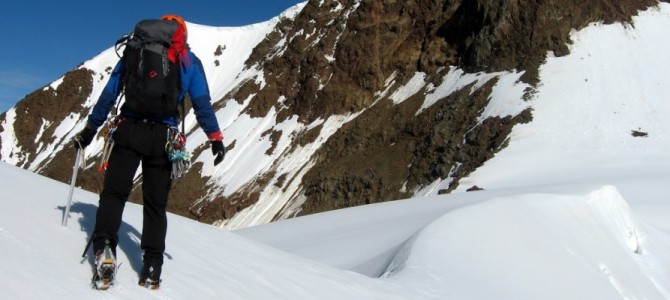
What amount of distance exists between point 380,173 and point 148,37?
33335 millimetres

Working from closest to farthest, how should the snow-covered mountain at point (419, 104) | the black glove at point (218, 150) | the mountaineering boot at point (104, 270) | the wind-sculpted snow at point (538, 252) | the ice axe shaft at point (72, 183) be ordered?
the mountaineering boot at point (104, 270), the black glove at point (218, 150), the ice axe shaft at point (72, 183), the wind-sculpted snow at point (538, 252), the snow-covered mountain at point (419, 104)

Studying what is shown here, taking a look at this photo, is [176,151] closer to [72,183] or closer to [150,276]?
[150,276]

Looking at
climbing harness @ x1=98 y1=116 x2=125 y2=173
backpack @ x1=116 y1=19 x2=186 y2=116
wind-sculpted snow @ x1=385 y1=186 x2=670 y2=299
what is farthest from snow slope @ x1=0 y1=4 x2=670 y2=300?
backpack @ x1=116 y1=19 x2=186 y2=116

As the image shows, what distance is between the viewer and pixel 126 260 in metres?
4.12

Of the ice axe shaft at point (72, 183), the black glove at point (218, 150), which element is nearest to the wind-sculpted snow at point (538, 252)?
the black glove at point (218, 150)

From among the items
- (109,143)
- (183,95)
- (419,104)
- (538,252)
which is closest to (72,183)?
(109,143)

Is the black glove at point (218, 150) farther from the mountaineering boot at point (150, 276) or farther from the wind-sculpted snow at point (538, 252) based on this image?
the wind-sculpted snow at point (538, 252)

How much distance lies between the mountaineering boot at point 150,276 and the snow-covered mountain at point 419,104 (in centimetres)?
2141

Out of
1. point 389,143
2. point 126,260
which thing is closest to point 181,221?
point 126,260

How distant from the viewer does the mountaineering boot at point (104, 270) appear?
11.3ft

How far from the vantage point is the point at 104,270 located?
3.46 metres

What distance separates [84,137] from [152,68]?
76cm

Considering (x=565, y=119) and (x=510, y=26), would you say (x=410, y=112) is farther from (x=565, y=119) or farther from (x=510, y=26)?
(x=565, y=119)

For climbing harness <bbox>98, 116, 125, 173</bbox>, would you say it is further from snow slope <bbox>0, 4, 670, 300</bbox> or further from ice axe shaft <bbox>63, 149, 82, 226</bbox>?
snow slope <bbox>0, 4, 670, 300</bbox>
